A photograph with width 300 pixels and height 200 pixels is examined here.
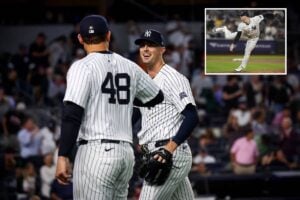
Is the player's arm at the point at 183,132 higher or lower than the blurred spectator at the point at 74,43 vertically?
lower

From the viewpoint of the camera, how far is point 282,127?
17078 mm

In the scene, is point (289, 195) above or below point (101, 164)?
below

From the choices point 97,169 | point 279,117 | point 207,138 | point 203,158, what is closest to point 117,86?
point 97,169

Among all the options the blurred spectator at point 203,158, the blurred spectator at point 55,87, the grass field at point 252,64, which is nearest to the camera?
the grass field at point 252,64

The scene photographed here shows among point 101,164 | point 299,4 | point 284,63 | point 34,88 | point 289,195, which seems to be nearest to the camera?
point 101,164

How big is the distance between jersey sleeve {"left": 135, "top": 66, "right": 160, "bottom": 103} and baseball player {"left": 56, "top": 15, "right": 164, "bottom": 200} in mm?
127

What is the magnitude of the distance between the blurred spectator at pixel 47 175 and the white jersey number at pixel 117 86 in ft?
28.3

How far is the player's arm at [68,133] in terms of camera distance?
6586 mm

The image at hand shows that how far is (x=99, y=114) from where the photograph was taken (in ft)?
22.4

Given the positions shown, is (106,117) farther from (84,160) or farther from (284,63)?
(284,63)

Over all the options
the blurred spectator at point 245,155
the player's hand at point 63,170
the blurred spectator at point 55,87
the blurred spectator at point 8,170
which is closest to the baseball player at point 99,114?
the player's hand at point 63,170

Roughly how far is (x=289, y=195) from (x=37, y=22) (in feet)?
25.0

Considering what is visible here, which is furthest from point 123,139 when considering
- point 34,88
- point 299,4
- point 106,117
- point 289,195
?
point 299,4

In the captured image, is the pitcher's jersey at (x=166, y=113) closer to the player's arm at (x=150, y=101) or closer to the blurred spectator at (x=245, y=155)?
the player's arm at (x=150, y=101)
